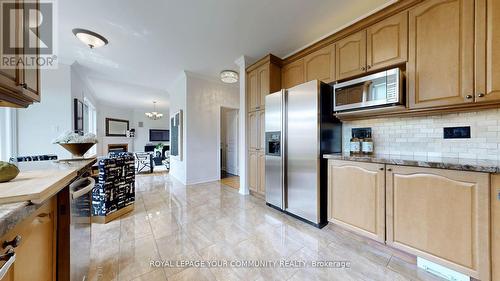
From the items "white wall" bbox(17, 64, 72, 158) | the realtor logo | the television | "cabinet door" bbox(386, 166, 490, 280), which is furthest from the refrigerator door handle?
the television

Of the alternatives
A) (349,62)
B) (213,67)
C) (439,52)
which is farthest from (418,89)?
(213,67)

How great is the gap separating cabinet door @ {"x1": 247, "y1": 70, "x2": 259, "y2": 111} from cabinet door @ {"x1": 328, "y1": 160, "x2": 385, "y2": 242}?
1785 millimetres

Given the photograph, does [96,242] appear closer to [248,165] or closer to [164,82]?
[248,165]

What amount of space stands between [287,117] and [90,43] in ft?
9.73

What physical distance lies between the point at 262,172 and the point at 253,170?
0.25 meters

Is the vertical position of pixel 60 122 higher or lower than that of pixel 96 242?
higher

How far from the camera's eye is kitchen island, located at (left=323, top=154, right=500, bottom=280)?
A: 1213mm

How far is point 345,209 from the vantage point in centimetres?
195

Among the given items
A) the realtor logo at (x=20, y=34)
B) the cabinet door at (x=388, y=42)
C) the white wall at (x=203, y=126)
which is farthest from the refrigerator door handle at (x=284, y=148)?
the white wall at (x=203, y=126)

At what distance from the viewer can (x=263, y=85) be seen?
3154 millimetres

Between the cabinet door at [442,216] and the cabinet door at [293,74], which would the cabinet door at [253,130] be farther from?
the cabinet door at [442,216]

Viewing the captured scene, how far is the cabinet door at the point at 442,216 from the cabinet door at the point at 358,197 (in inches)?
2.8

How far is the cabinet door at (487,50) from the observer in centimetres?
136

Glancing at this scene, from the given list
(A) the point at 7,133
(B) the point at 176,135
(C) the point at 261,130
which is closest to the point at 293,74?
(C) the point at 261,130
